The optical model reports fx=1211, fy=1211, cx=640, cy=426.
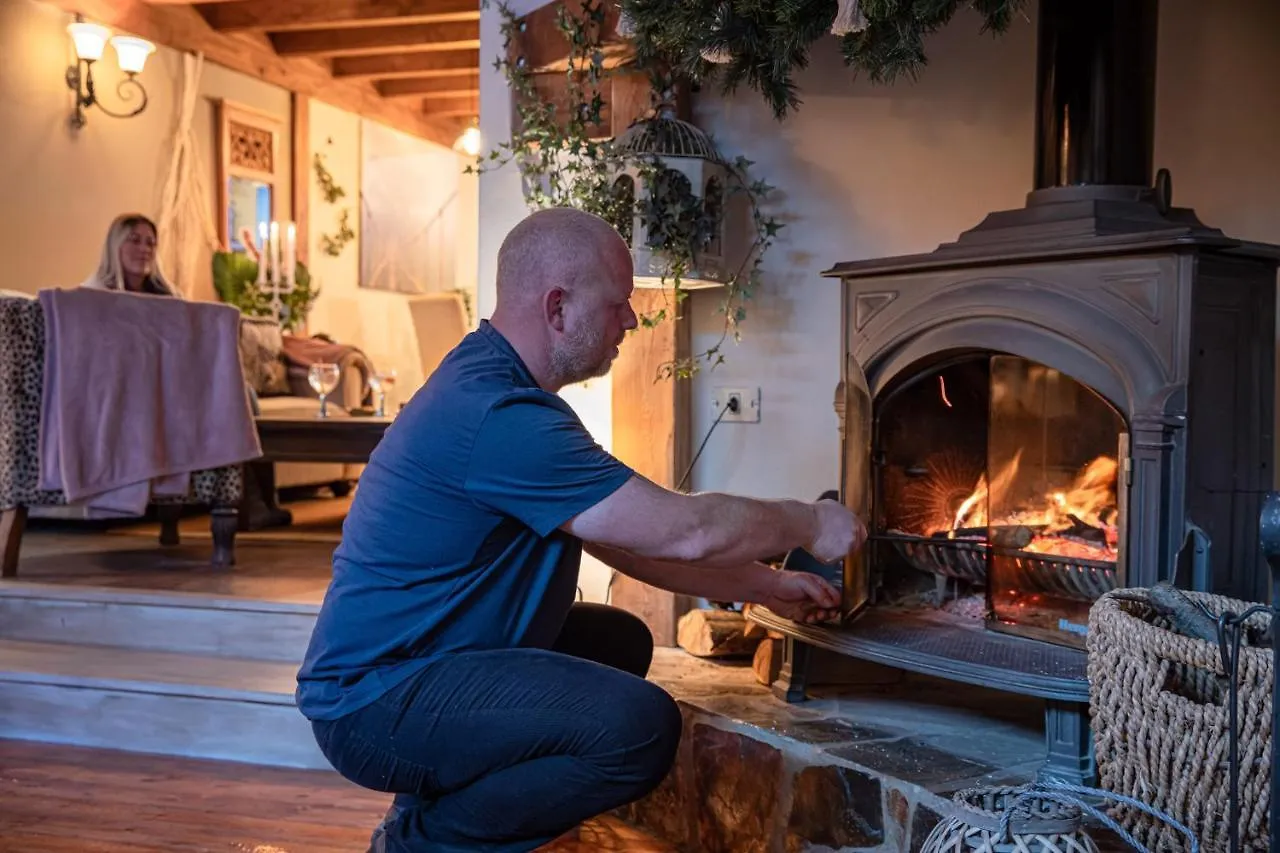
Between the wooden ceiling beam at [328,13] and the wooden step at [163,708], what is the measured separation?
4343mm

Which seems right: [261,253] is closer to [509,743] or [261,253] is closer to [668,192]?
[668,192]

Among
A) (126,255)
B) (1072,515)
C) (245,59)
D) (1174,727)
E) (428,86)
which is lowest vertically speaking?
(1174,727)

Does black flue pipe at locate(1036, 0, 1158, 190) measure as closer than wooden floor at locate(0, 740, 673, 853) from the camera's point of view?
Yes

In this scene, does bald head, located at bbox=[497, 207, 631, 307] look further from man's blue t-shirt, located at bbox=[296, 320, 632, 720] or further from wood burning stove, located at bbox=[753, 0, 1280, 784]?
wood burning stove, located at bbox=[753, 0, 1280, 784]

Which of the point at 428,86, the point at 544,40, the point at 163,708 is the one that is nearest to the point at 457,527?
the point at 163,708

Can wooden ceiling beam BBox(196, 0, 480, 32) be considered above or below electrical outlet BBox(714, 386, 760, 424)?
above

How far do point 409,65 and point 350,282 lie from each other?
4.98 ft

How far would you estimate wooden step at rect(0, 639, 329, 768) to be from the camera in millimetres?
2789

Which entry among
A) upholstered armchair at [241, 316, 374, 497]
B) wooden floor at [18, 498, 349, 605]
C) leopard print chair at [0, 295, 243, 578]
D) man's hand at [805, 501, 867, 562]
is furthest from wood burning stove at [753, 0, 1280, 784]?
upholstered armchair at [241, 316, 374, 497]

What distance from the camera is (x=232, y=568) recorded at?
12.4ft

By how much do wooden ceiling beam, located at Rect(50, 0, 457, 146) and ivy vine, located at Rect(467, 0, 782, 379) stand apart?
385 centimetres

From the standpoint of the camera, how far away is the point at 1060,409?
212 centimetres

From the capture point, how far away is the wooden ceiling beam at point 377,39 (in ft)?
23.0

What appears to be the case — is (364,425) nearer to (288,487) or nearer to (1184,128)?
(288,487)
